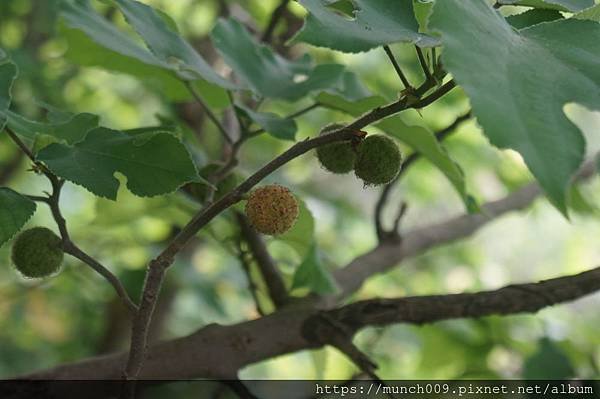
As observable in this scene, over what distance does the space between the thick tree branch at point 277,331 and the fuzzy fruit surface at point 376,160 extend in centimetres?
24

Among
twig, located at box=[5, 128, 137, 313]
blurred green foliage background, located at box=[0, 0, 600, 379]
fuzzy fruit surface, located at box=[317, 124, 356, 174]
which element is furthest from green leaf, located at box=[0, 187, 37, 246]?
fuzzy fruit surface, located at box=[317, 124, 356, 174]

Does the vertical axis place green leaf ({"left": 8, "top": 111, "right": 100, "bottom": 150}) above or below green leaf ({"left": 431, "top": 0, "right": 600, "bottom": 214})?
below

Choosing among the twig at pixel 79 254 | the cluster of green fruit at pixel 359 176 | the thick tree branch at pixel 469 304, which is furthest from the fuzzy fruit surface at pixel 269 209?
the thick tree branch at pixel 469 304

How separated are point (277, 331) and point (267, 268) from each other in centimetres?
16

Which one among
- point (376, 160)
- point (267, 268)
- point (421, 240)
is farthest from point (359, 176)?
point (421, 240)

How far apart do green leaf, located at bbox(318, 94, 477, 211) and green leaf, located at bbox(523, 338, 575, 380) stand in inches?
13.1

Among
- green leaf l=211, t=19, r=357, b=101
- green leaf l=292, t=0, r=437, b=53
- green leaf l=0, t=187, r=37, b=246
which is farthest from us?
green leaf l=211, t=19, r=357, b=101

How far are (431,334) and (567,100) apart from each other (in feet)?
2.84

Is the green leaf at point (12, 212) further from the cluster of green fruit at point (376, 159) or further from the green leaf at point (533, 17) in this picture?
the green leaf at point (533, 17)

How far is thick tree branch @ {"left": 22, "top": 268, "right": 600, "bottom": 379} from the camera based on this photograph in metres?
0.86

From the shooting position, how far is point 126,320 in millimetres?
1829

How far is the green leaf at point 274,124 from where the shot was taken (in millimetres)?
842

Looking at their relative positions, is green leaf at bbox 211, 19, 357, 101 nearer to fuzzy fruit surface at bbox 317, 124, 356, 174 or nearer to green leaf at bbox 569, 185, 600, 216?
fuzzy fruit surface at bbox 317, 124, 356, 174

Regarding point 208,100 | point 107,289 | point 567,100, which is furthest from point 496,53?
point 107,289
